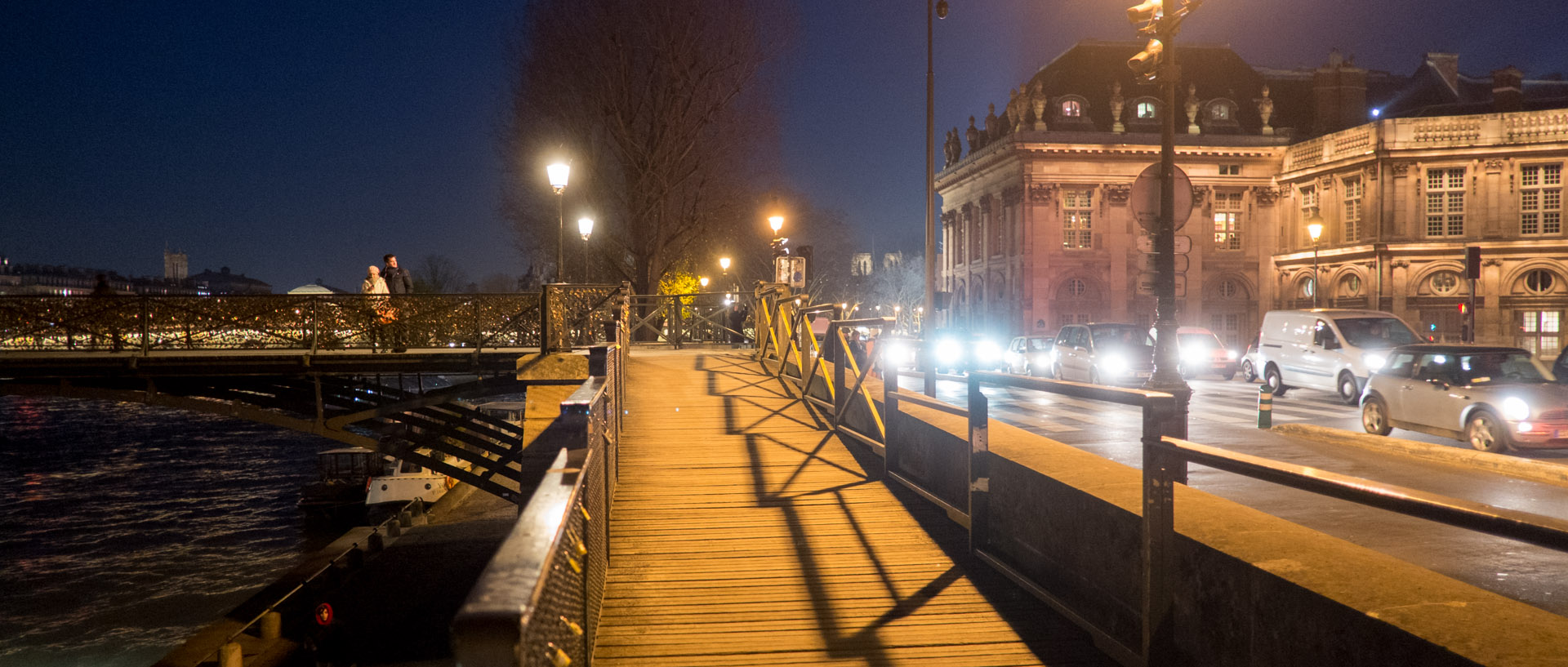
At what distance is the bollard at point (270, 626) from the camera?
776 inches

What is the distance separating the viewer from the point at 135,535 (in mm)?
37625

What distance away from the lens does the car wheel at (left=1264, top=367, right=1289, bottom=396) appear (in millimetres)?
26872

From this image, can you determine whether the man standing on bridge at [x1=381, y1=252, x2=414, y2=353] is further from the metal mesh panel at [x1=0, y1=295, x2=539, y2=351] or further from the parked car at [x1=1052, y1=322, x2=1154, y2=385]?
the parked car at [x1=1052, y1=322, x2=1154, y2=385]

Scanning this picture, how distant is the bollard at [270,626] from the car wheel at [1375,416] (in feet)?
70.3

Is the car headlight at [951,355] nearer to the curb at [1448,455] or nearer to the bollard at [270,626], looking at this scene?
the curb at [1448,455]

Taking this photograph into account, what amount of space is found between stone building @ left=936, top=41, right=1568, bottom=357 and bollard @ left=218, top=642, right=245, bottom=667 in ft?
Answer: 141

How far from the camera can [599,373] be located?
8.05 m

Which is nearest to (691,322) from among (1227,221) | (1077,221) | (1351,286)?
(1077,221)

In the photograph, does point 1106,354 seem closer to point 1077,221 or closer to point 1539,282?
point 1539,282

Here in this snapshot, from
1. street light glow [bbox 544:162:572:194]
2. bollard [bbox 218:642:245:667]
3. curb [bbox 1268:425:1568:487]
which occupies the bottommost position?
bollard [bbox 218:642:245:667]

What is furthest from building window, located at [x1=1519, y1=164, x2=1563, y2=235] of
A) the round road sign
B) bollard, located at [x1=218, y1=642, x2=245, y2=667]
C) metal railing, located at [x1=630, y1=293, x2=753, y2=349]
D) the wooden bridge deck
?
bollard, located at [x1=218, y1=642, x2=245, y2=667]

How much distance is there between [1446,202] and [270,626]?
5103 cm

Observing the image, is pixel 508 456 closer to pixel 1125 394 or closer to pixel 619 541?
pixel 619 541

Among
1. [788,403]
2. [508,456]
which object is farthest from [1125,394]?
[508,456]
